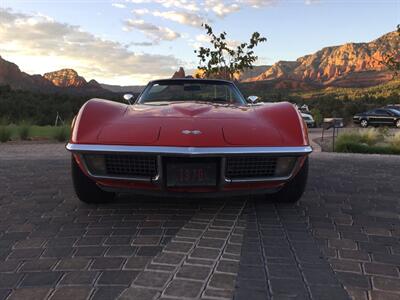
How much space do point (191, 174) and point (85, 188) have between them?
1166 millimetres

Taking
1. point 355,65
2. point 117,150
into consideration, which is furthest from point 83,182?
point 355,65

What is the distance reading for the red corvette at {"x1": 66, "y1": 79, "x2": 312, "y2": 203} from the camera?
3.16 m

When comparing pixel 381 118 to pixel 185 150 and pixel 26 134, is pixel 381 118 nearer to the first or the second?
pixel 26 134

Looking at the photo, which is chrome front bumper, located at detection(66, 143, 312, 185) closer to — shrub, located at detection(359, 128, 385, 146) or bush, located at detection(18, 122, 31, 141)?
shrub, located at detection(359, 128, 385, 146)

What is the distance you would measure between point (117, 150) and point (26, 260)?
0.99 metres

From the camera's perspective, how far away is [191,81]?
17.1 ft

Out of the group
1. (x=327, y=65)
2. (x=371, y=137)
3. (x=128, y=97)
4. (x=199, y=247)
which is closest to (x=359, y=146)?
(x=371, y=137)

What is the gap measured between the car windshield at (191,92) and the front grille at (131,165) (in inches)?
62.0

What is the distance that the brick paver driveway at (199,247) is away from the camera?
2223 mm

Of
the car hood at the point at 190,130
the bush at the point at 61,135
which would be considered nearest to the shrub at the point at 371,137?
the bush at the point at 61,135

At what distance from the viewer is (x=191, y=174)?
10.4 feet

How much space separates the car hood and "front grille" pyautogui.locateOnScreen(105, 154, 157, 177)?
0.42 feet

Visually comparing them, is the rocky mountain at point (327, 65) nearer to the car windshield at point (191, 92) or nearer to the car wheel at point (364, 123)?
the car wheel at point (364, 123)

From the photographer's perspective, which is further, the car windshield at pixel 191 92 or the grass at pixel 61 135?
the grass at pixel 61 135
